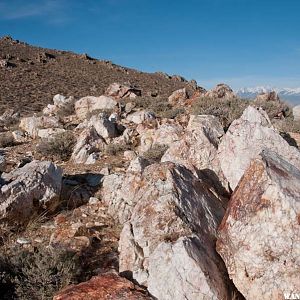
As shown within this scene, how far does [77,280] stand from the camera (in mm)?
4820

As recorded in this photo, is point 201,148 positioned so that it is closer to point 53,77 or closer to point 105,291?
point 105,291

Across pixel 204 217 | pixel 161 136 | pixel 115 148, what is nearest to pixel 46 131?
pixel 115 148

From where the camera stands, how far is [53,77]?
4344cm

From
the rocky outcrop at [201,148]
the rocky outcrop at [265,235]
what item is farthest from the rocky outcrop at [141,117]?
the rocky outcrop at [265,235]

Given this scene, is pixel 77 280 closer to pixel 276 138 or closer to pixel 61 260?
pixel 61 260

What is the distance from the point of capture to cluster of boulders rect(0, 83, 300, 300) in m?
3.89

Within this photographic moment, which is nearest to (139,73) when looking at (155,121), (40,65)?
(40,65)

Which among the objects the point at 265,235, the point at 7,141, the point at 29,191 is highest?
the point at 7,141

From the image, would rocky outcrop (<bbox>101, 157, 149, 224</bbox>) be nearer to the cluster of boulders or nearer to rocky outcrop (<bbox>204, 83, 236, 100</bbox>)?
the cluster of boulders

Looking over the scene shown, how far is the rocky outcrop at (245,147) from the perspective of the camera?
591 cm

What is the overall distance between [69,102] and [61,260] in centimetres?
1432

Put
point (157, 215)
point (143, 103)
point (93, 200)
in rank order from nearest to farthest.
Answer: point (157, 215), point (93, 200), point (143, 103)

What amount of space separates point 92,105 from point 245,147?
11.0m

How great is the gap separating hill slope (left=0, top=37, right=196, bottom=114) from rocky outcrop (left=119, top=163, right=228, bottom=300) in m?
25.4
